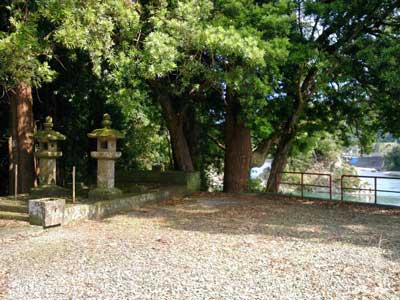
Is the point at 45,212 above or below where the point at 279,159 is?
below

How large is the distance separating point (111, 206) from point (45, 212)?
6.56 ft

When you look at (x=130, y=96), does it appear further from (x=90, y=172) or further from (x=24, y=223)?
(x=90, y=172)

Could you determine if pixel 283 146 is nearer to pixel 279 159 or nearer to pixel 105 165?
pixel 279 159

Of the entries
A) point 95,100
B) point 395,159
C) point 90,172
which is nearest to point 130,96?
point 95,100

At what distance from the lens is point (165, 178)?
498 inches

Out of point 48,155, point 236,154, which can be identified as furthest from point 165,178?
point 48,155

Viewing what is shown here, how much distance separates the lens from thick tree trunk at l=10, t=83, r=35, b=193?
10.8 metres

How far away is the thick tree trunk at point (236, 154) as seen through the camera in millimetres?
12797

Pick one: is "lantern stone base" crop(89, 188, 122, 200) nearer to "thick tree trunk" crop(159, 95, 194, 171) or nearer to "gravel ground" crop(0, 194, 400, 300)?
"gravel ground" crop(0, 194, 400, 300)

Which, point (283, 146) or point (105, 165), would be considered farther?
point (283, 146)

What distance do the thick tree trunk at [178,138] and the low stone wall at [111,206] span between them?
1.45m

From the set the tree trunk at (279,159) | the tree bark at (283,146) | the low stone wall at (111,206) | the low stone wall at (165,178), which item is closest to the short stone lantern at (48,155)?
the low stone wall at (111,206)

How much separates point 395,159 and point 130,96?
52.1m

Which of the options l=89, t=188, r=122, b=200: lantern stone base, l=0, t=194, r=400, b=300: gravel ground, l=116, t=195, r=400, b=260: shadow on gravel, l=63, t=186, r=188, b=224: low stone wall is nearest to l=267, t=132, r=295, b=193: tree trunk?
l=116, t=195, r=400, b=260: shadow on gravel
